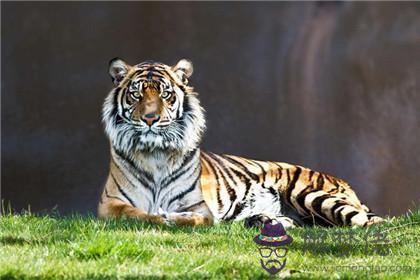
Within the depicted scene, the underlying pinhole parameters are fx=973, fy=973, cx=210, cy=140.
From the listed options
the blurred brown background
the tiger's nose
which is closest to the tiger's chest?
the tiger's nose

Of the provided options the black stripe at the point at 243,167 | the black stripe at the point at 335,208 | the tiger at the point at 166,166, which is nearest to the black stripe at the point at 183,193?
the tiger at the point at 166,166

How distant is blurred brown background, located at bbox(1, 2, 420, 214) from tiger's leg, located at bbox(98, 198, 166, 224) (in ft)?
6.23

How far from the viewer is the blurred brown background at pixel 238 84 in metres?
9.84

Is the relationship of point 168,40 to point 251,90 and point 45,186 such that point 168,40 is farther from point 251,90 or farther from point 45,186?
point 45,186

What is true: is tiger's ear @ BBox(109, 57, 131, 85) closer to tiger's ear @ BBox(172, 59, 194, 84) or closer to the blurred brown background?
tiger's ear @ BBox(172, 59, 194, 84)

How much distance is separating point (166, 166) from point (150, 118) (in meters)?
0.48

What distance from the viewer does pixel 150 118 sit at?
8000 millimetres

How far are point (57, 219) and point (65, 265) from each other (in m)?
2.05

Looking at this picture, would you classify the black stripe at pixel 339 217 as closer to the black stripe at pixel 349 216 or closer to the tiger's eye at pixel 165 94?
the black stripe at pixel 349 216

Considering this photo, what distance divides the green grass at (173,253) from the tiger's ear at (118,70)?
1.67m

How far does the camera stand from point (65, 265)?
17.7ft

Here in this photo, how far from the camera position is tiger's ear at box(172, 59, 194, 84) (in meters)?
8.51

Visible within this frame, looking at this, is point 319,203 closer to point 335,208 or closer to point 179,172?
point 335,208

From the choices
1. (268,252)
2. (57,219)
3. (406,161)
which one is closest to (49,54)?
(57,219)
